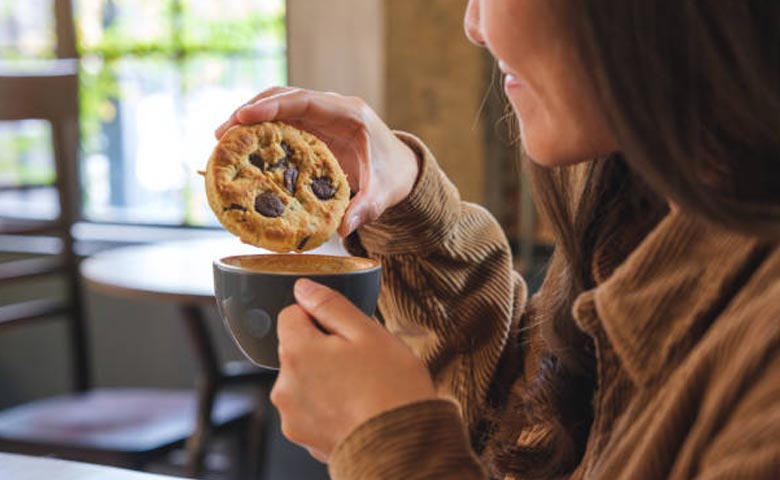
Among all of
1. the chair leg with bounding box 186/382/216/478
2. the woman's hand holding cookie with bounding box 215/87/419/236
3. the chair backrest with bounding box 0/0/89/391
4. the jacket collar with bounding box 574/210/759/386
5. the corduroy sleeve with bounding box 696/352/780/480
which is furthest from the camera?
the chair backrest with bounding box 0/0/89/391

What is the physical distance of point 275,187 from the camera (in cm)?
85

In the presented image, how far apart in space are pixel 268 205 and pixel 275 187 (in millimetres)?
25

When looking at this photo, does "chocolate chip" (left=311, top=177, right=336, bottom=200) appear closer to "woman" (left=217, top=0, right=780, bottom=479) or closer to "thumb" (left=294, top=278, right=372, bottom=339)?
"woman" (left=217, top=0, right=780, bottom=479)

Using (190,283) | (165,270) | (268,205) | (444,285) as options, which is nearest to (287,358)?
(268,205)

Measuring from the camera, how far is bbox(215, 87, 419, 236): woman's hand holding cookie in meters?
0.95

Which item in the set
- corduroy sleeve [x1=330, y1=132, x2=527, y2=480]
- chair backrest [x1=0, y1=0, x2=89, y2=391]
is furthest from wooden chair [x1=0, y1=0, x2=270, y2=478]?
corduroy sleeve [x1=330, y1=132, x2=527, y2=480]

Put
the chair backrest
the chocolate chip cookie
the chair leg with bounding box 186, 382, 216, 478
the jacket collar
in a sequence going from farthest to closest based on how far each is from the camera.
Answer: the chair backrest → the chair leg with bounding box 186, 382, 216, 478 → the chocolate chip cookie → the jacket collar

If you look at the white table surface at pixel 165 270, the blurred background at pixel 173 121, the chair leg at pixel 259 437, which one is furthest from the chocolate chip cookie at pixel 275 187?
the blurred background at pixel 173 121

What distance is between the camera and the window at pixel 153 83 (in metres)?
3.60

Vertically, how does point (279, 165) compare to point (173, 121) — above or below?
above

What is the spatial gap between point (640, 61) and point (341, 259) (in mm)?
321

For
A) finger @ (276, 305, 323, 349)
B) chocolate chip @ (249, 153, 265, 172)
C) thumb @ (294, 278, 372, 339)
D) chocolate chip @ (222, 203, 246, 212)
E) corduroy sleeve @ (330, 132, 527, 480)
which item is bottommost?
corduroy sleeve @ (330, 132, 527, 480)

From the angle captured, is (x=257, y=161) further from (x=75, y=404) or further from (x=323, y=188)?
(x=75, y=404)

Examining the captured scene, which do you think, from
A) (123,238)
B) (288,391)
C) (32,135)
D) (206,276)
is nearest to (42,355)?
(123,238)
